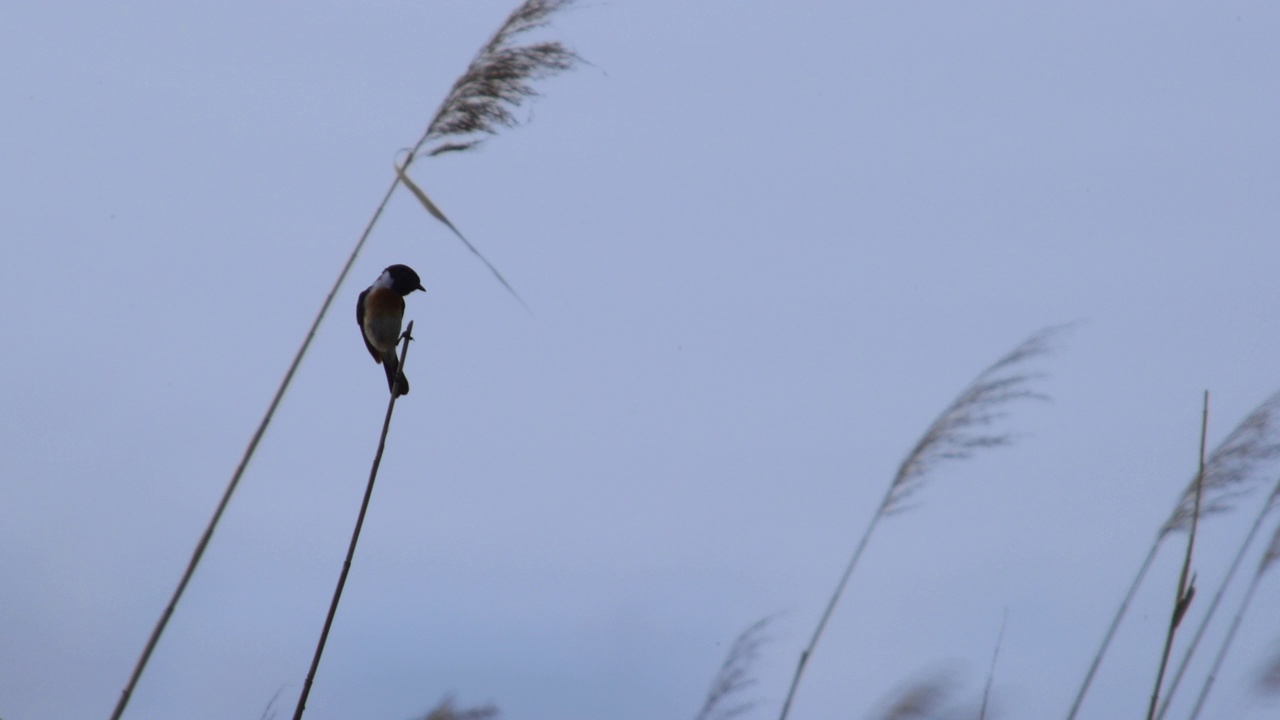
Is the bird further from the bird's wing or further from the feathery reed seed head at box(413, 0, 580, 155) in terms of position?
the feathery reed seed head at box(413, 0, 580, 155)

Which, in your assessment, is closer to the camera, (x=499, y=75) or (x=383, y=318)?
(x=499, y=75)

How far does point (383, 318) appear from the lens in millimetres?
5625

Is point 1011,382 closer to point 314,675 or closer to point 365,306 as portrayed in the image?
point 314,675

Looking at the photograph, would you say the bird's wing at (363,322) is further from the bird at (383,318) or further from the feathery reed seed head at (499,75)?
the feathery reed seed head at (499,75)

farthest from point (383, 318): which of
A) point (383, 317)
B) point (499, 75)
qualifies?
point (499, 75)

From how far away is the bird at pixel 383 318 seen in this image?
18.4 feet

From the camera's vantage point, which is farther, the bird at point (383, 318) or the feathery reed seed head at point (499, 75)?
the bird at point (383, 318)

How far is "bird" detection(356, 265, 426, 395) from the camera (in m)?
5.62

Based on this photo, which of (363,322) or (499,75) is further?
(363,322)

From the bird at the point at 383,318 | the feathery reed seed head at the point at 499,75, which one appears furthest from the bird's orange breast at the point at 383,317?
the feathery reed seed head at the point at 499,75

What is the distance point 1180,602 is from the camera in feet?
8.81

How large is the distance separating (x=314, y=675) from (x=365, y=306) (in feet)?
12.4

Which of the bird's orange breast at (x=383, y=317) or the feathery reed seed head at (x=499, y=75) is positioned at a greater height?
the feathery reed seed head at (x=499, y=75)

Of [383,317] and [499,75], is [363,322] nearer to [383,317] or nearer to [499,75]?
[383,317]
